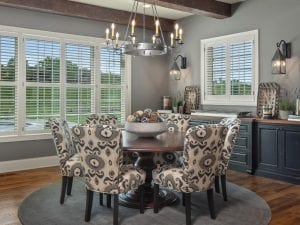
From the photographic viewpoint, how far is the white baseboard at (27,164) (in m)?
5.29

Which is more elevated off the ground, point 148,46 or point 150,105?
point 148,46

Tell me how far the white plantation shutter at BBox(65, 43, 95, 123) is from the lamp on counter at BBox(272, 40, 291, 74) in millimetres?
3254

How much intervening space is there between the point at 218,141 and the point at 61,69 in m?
3.69

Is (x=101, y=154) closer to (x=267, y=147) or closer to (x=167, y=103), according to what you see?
(x=267, y=147)

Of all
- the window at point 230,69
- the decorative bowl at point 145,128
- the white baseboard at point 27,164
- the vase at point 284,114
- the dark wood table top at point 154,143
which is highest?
the window at point 230,69

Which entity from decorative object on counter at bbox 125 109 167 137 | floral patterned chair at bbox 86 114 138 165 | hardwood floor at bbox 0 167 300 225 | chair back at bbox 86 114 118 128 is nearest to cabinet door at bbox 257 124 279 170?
hardwood floor at bbox 0 167 300 225

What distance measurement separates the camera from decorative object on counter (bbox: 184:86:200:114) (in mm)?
6539

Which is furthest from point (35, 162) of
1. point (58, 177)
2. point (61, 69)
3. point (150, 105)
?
point (150, 105)

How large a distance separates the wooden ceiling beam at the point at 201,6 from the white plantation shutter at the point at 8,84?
238 cm

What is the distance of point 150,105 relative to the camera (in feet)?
23.5

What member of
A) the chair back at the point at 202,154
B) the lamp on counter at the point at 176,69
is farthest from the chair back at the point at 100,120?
the lamp on counter at the point at 176,69

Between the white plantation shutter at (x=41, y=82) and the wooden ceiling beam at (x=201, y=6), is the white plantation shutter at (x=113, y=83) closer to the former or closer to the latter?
the white plantation shutter at (x=41, y=82)

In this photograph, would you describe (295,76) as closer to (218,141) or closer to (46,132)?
(218,141)

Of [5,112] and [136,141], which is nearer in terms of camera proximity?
[136,141]
